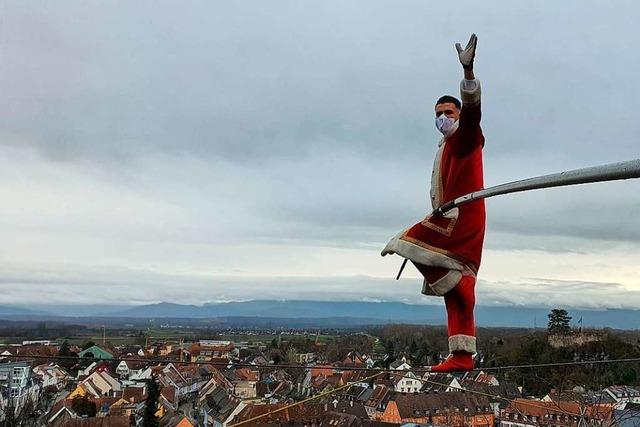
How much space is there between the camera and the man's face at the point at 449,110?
402 centimetres

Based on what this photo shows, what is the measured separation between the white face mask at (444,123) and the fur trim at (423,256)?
2.30 ft

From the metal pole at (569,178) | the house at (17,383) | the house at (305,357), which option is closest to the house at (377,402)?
the house at (17,383)

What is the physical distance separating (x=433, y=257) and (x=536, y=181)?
110cm

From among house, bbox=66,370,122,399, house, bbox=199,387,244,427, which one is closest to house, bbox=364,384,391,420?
house, bbox=199,387,244,427

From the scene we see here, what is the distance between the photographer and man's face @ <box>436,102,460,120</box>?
158 inches

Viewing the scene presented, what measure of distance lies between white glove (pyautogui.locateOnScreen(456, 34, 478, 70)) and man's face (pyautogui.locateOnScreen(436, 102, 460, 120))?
0.68m

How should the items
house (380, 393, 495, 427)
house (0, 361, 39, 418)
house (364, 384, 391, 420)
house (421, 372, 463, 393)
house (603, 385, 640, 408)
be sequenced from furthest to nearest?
house (364, 384, 391, 420)
house (0, 361, 39, 418)
house (380, 393, 495, 427)
house (603, 385, 640, 408)
house (421, 372, 463, 393)

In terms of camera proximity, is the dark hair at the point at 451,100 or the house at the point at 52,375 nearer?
the dark hair at the point at 451,100

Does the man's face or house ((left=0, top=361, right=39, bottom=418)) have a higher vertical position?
the man's face

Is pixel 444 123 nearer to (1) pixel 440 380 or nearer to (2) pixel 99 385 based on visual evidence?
(1) pixel 440 380

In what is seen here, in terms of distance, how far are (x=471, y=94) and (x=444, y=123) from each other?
0.58 m

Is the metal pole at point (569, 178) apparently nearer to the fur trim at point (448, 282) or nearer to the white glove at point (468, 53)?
the fur trim at point (448, 282)

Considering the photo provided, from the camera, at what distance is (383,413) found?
28141 mm

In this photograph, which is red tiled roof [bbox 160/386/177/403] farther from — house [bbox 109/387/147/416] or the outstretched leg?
the outstretched leg
